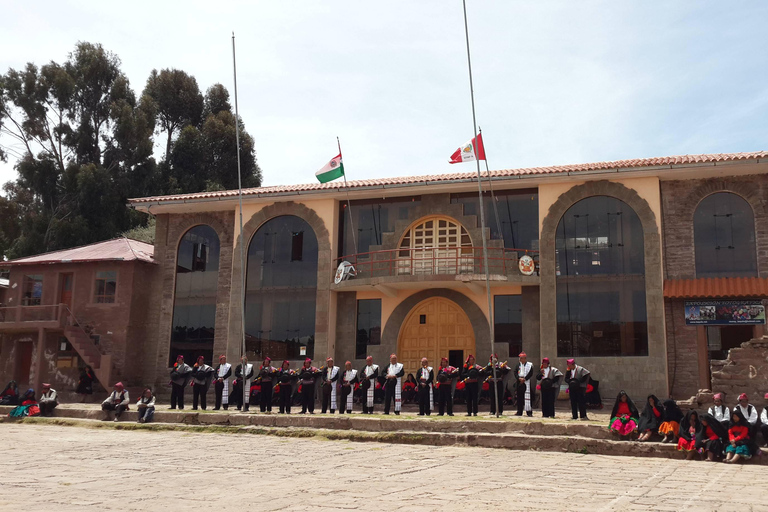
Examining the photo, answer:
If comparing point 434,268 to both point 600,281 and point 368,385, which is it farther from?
point 368,385

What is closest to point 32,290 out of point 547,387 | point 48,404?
point 48,404

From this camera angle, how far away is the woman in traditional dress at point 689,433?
41.5ft

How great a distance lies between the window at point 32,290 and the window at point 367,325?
12.4m

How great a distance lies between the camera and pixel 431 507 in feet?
25.9

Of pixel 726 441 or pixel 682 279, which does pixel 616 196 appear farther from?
pixel 726 441

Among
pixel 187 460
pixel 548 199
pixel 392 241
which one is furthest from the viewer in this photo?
pixel 392 241

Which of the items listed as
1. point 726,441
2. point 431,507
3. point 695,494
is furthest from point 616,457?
point 431,507

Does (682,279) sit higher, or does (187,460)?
(682,279)

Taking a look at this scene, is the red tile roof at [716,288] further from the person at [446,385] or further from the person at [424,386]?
the person at [424,386]

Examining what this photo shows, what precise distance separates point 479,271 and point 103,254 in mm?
13843

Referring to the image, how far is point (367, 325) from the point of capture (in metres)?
23.9

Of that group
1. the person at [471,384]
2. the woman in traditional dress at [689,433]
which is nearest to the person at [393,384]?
the person at [471,384]

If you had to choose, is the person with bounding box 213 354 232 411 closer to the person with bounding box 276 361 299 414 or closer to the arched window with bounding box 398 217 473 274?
the person with bounding box 276 361 299 414

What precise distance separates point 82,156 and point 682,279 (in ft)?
124
